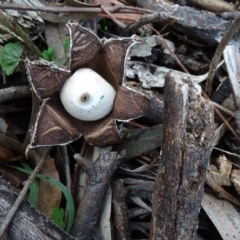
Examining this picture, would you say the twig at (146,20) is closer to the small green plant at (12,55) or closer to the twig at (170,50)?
the twig at (170,50)

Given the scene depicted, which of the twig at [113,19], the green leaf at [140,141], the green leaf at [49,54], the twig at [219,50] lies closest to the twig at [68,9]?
the twig at [113,19]

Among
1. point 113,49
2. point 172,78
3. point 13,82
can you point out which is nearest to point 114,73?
point 113,49

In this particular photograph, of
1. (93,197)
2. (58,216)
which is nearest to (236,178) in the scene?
(93,197)

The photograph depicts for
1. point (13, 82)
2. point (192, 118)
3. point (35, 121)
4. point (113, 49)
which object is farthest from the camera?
point (13, 82)

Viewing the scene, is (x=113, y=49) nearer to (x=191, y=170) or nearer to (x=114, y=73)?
(x=114, y=73)

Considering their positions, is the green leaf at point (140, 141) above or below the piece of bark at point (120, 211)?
above

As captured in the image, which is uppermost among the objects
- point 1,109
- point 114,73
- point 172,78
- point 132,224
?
point 172,78
